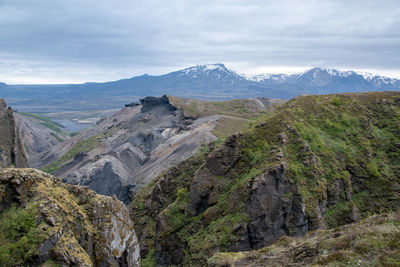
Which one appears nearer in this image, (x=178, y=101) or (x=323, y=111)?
(x=323, y=111)

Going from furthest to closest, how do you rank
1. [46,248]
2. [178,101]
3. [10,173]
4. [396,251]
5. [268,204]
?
[178,101]
[268,204]
[10,173]
[46,248]
[396,251]

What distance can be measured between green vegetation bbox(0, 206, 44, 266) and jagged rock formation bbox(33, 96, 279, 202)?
41278 mm

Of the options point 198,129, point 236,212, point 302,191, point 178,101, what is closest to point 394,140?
point 302,191

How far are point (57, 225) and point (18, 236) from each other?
134 centimetres

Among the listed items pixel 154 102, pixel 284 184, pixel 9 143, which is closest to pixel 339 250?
pixel 284 184

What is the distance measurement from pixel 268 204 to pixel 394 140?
1230cm

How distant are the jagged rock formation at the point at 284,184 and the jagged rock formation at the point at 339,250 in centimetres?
558

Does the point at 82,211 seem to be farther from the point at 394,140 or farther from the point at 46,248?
the point at 394,140

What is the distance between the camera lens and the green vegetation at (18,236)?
1161cm

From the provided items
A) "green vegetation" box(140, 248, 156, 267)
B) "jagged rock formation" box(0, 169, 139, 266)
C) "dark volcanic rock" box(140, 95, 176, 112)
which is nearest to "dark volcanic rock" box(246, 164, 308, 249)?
Answer: "jagged rock formation" box(0, 169, 139, 266)

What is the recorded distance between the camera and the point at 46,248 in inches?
476

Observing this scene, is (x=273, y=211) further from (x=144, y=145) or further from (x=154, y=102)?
(x=154, y=102)

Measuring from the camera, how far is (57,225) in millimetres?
12930

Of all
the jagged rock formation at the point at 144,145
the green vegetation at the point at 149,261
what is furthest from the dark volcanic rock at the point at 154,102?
the green vegetation at the point at 149,261
